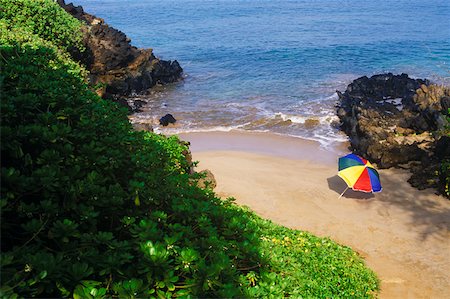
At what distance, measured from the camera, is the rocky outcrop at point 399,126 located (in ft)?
58.5

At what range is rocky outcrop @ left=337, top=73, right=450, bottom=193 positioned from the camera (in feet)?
58.5

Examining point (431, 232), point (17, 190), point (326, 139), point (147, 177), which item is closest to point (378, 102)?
point (326, 139)

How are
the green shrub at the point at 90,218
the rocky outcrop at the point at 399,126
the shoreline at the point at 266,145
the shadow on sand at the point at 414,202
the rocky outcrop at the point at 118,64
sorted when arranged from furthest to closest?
the rocky outcrop at the point at 118,64, the shoreline at the point at 266,145, the rocky outcrop at the point at 399,126, the shadow on sand at the point at 414,202, the green shrub at the point at 90,218

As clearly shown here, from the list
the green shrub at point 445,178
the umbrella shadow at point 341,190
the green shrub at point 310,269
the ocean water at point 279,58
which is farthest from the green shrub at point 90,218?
the ocean water at point 279,58

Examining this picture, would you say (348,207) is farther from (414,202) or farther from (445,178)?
(445,178)

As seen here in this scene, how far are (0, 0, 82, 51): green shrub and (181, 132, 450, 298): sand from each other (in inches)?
331

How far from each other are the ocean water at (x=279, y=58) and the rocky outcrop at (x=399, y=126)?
5.62 ft

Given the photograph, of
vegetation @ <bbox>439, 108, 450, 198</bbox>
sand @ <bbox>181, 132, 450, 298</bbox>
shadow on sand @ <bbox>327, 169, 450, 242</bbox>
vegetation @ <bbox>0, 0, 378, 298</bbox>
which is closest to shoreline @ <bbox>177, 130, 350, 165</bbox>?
sand @ <bbox>181, 132, 450, 298</bbox>

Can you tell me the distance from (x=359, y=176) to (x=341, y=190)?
1.41 meters

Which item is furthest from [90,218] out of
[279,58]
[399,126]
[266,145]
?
[279,58]

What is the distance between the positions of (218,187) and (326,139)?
9358 mm

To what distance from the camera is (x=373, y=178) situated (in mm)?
14797

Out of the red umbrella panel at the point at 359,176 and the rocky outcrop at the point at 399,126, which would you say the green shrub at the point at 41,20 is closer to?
the red umbrella panel at the point at 359,176

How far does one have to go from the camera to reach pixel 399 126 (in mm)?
21875
